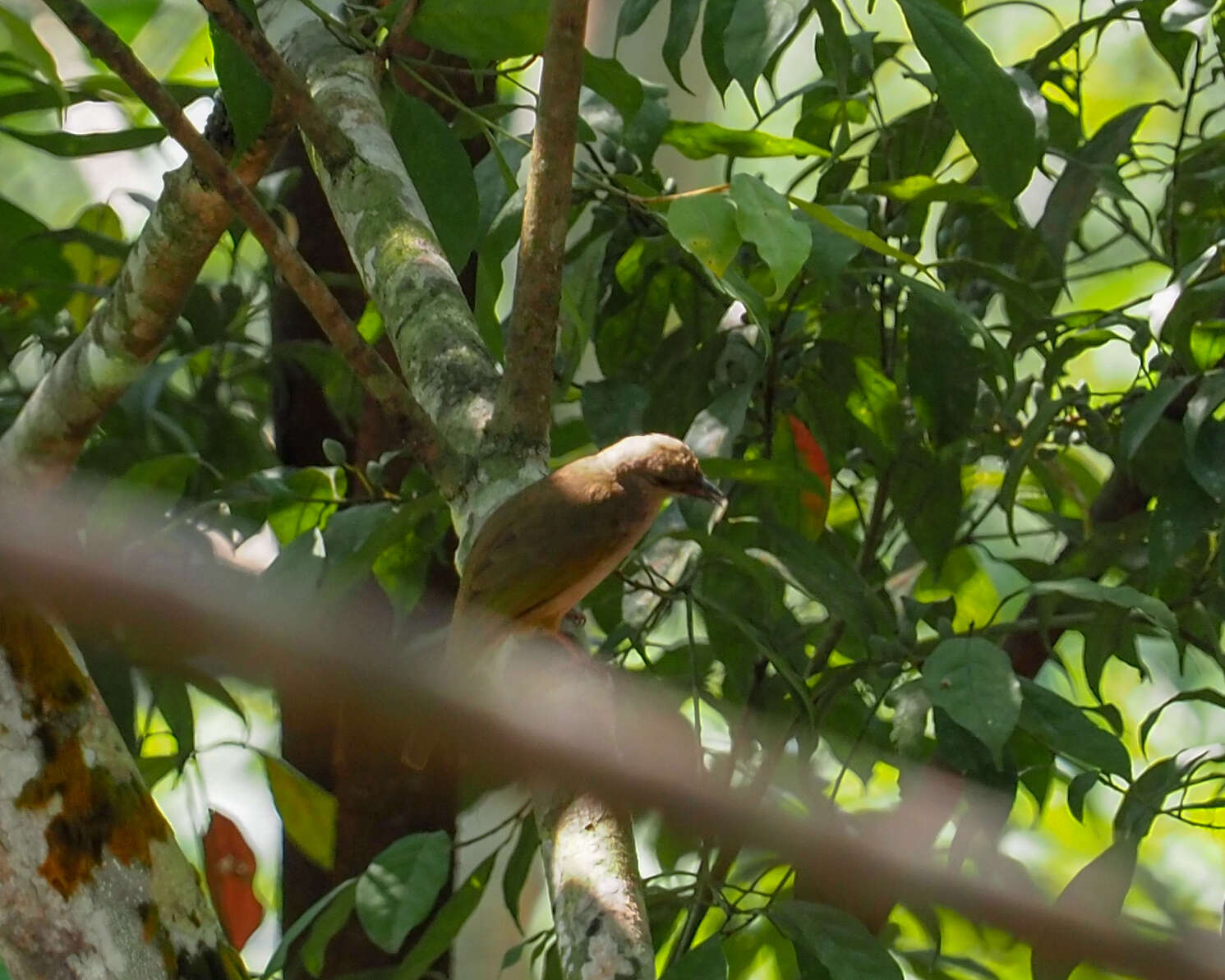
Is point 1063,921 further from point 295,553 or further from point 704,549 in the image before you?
point 295,553

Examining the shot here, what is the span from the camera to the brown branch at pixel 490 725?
40 cm

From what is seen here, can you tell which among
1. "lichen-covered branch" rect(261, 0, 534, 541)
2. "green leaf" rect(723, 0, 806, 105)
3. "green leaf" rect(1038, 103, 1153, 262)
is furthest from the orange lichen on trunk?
"green leaf" rect(1038, 103, 1153, 262)

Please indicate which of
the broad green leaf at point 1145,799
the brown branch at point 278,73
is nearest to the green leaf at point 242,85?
the brown branch at point 278,73

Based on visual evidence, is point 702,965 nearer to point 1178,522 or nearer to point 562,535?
point 562,535

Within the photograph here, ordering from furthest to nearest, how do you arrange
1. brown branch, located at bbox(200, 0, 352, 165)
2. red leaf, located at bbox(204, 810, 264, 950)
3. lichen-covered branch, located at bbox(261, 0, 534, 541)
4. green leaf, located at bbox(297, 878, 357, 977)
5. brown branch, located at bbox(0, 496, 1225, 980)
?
1. red leaf, located at bbox(204, 810, 264, 950)
2. green leaf, located at bbox(297, 878, 357, 977)
3. lichen-covered branch, located at bbox(261, 0, 534, 541)
4. brown branch, located at bbox(200, 0, 352, 165)
5. brown branch, located at bbox(0, 496, 1225, 980)

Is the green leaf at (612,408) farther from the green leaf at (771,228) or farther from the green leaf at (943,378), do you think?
the green leaf at (771,228)

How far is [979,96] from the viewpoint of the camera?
4.90 feet

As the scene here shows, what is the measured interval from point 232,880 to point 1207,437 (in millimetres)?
1439

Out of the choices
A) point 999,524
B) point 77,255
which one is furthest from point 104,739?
point 999,524

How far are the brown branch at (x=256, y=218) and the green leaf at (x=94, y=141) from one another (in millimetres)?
492

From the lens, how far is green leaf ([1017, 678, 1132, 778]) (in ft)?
5.05

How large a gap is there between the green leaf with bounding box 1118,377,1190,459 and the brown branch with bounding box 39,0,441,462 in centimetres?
80

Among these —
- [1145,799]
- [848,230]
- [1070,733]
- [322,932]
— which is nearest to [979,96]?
[848,230]

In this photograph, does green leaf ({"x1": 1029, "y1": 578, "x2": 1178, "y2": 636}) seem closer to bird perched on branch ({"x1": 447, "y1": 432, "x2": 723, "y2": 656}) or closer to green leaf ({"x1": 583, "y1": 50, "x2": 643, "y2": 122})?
bird perched on branch ({"x1": 447, "y1": 432, "x2": 723, "y2": 656})
